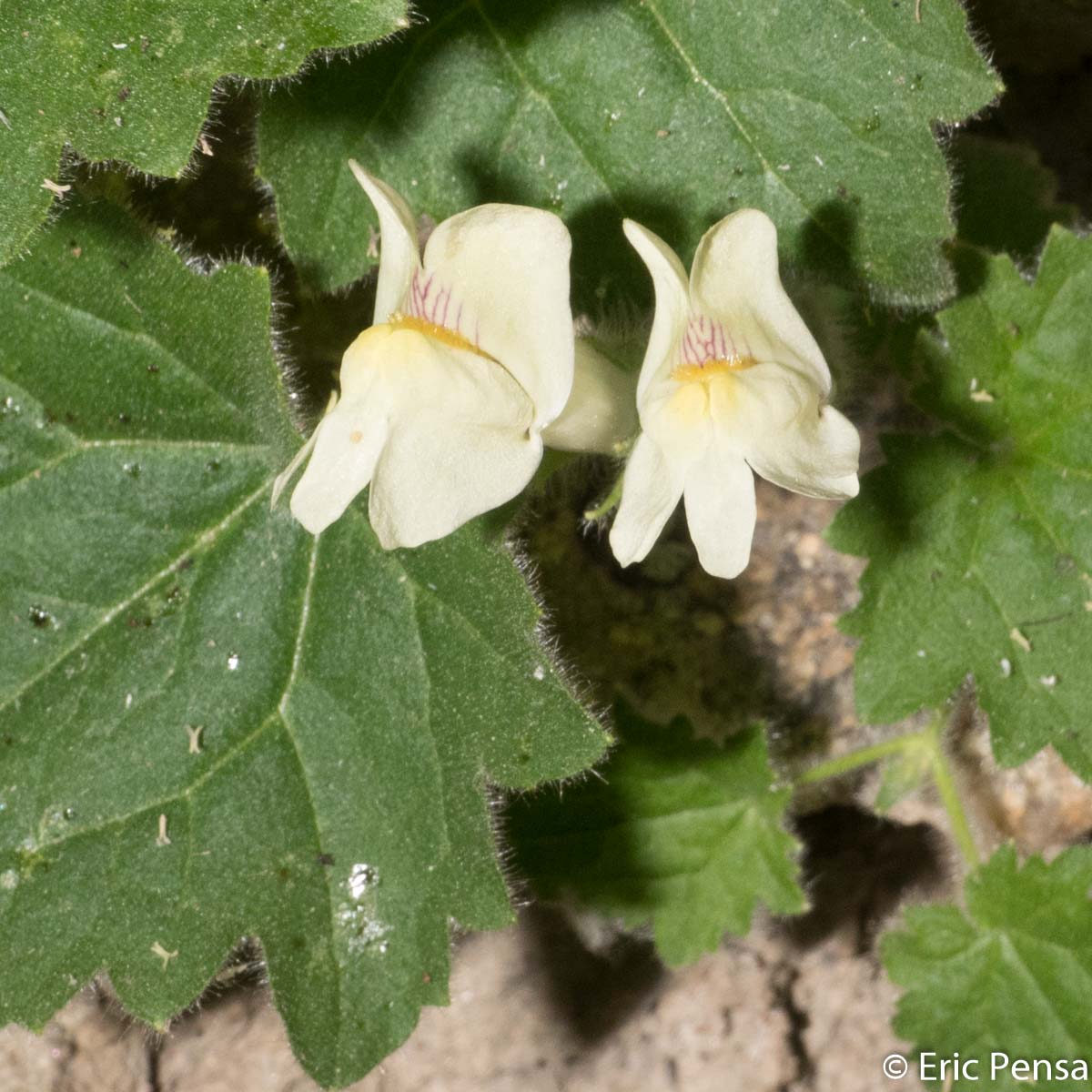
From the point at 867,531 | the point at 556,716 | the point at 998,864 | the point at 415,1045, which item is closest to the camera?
the point at 556,716

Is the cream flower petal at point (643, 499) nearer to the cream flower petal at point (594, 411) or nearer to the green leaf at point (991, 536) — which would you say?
the cream flower petal at point (594, 411)


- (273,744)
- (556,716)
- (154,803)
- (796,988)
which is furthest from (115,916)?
(796,988)

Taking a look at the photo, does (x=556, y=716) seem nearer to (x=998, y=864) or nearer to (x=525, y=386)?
(x=525, y=386)

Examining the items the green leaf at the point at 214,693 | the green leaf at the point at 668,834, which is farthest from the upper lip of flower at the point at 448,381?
the green leaf at the point at 668,834

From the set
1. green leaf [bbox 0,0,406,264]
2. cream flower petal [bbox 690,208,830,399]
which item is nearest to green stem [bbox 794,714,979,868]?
cream flower petal [bbox 690,208,830,399]

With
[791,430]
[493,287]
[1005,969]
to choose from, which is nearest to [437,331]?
[493,287]

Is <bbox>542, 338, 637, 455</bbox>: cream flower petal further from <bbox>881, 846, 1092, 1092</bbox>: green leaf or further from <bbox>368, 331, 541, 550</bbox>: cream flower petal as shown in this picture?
<bbox>881, 846, 1092, 1092</bbox>: green leaf
